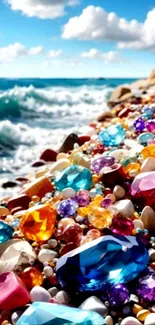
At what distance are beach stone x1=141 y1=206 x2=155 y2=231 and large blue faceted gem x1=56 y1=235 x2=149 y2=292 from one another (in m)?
0.33

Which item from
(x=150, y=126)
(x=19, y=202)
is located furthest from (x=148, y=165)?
(x=150, y=126)

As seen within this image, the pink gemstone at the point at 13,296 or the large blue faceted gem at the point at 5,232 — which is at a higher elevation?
the large blue faceted gem at the point at 5,232

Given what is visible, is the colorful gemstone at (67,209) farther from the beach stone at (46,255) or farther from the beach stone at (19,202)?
the beach stone at (19,202)

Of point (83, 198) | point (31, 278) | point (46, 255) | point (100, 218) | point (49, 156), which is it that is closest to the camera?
point (31, 278)

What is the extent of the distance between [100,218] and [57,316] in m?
0.65

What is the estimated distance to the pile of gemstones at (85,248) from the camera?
154 cm

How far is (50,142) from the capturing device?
631cm

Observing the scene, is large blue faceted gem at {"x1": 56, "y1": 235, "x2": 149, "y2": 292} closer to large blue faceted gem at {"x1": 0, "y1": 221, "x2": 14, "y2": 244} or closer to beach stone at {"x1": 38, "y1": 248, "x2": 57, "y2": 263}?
beach stone at {"x1": 38, "y1": 248, "x2": 57, "y2": 263}

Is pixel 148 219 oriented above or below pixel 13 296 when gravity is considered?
above

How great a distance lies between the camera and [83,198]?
221 centimetres

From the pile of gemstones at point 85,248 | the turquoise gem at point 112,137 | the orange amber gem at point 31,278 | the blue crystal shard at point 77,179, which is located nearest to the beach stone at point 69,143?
the turquoise gem at point 112,137

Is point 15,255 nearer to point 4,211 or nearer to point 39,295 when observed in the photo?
point 39,295

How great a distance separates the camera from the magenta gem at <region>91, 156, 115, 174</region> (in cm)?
253

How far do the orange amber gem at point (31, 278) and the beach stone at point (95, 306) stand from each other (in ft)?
0.75
